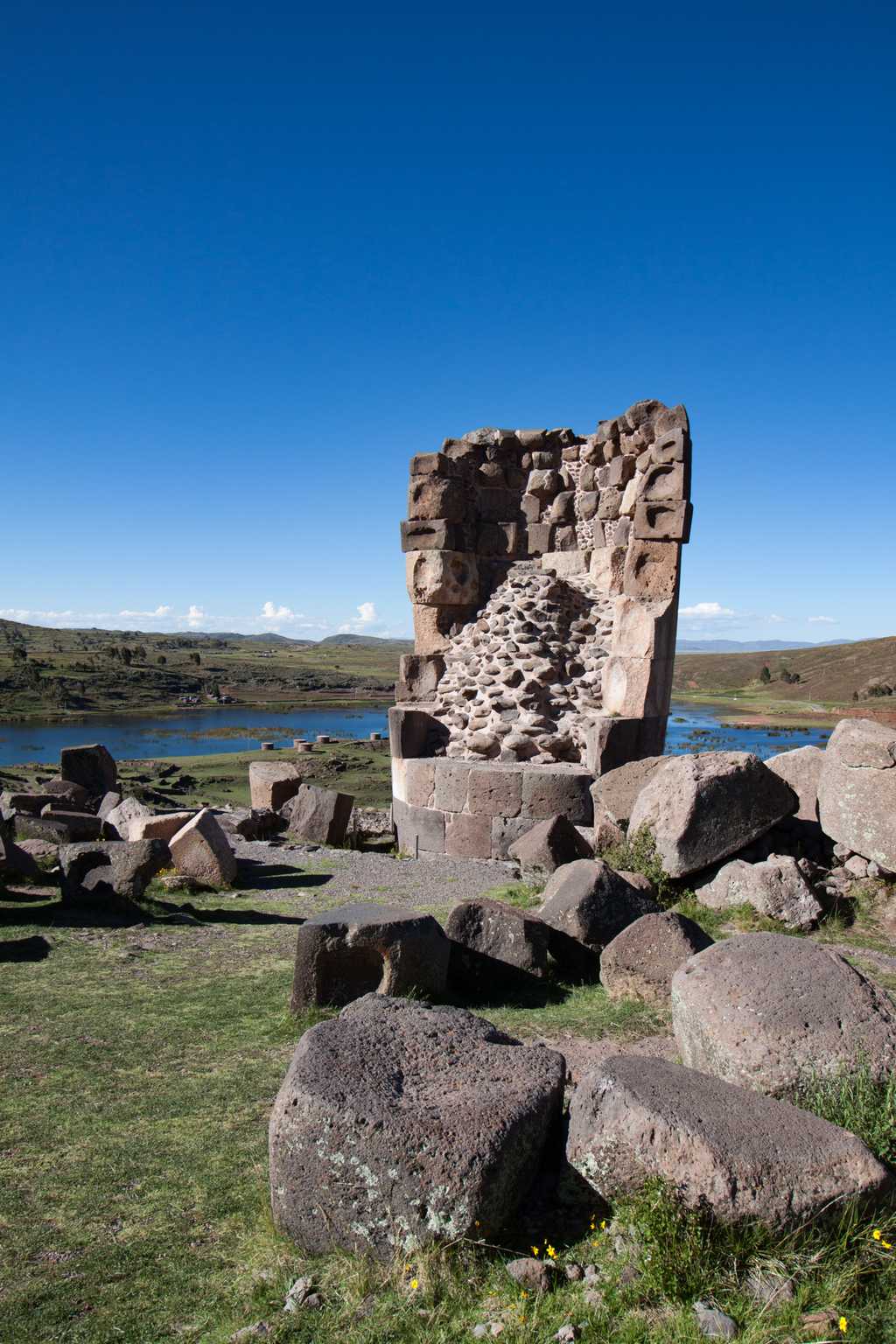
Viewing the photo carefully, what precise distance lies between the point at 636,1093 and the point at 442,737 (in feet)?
28.9

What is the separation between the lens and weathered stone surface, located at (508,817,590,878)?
8.35 metres

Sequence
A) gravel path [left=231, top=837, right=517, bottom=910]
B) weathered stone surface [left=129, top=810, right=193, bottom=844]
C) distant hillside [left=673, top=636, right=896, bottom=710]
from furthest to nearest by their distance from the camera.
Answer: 1. distant hillside [left=673, top=636, right=896, bottom=710]
2. weathered stone surface [left=129, top=810, right=193, bottom=844]
3. gravel path [left=231, top=837, right=517, bottom=910]

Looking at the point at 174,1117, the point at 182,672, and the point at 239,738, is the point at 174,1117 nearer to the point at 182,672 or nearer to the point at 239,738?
the point at 239,738

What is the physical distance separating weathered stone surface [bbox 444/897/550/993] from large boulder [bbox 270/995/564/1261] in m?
2.21

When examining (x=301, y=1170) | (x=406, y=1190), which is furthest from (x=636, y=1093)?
(x=301, y=1170)

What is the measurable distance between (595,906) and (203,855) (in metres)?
4.83

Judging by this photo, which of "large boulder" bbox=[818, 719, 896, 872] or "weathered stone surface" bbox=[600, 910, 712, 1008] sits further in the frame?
"large boulder" bbox=[818, 719, 896, 872]

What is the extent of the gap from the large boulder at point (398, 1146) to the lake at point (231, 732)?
24.0 metres

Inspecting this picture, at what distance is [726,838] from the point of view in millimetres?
7020

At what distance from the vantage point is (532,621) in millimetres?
11766

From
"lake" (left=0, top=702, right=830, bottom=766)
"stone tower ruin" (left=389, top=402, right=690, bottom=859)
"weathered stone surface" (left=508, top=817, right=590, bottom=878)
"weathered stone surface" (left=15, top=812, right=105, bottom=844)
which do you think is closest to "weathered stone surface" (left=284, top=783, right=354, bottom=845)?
"stone tower ruin" (left=389, top=402, right=690, bottom=859)

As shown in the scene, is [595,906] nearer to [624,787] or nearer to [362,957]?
[362,957]

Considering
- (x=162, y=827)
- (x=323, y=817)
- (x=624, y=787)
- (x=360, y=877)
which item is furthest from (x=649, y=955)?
(x=323, y=817)

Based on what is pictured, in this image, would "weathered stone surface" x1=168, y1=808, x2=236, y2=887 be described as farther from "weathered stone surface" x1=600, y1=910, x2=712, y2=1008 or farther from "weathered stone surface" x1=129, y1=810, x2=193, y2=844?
"weathered stone surface" x1=600, y1=910, x2=712, y2=1008
